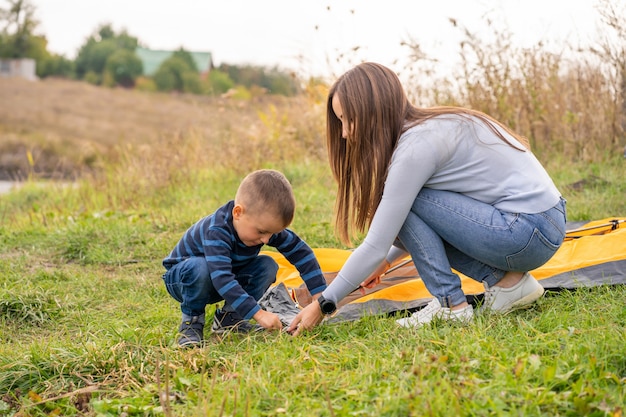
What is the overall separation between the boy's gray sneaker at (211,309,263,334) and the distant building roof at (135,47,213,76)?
40796 mm

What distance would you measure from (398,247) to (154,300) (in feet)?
4.57

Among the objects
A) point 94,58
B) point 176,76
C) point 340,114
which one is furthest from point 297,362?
point 94,58

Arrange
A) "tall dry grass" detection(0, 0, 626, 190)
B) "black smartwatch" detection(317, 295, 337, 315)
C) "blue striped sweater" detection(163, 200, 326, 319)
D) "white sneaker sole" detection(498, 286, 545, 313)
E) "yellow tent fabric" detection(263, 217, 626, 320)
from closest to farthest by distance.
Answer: "black smartwatch" detection(317, 295, 337, 315), "blue striped sweater" detection(163, 200, 326, 319), "white sneaker sole" detection(498, 286, 545, 313), "yellow tent fabric" detection(263, 217, 626, 320), "tall dry grass" detection(0, 0, 626, 190)

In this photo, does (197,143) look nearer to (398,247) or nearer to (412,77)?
(412,77)

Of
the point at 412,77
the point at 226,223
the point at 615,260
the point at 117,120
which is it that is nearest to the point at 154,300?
the point at 226,223

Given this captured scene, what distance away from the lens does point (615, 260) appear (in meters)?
3.19

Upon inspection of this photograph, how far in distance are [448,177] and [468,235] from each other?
0.23m

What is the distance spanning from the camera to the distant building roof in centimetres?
4403

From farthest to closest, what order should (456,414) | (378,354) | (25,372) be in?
(25,372) → (378,354) → (456,414)

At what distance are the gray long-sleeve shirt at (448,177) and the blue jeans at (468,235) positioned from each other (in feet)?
0.16

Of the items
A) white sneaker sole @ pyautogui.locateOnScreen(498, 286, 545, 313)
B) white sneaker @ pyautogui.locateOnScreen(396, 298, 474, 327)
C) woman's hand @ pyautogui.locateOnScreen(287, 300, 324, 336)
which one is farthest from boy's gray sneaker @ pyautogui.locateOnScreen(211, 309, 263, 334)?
white sneaker sole @ pyautogui.locateOnScreen(498, 286, 545, 313)

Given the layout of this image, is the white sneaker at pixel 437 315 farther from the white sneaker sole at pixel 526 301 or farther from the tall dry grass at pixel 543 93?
the tall dry grass at pixel 543 93

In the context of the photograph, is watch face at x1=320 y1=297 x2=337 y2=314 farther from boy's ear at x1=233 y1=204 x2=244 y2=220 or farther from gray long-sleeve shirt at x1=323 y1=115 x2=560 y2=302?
boy's ear at x1=233 y1=204 x2=244 y2=220

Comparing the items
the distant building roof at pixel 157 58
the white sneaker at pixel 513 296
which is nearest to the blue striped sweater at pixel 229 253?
the white sneaker at pixel 513 296
